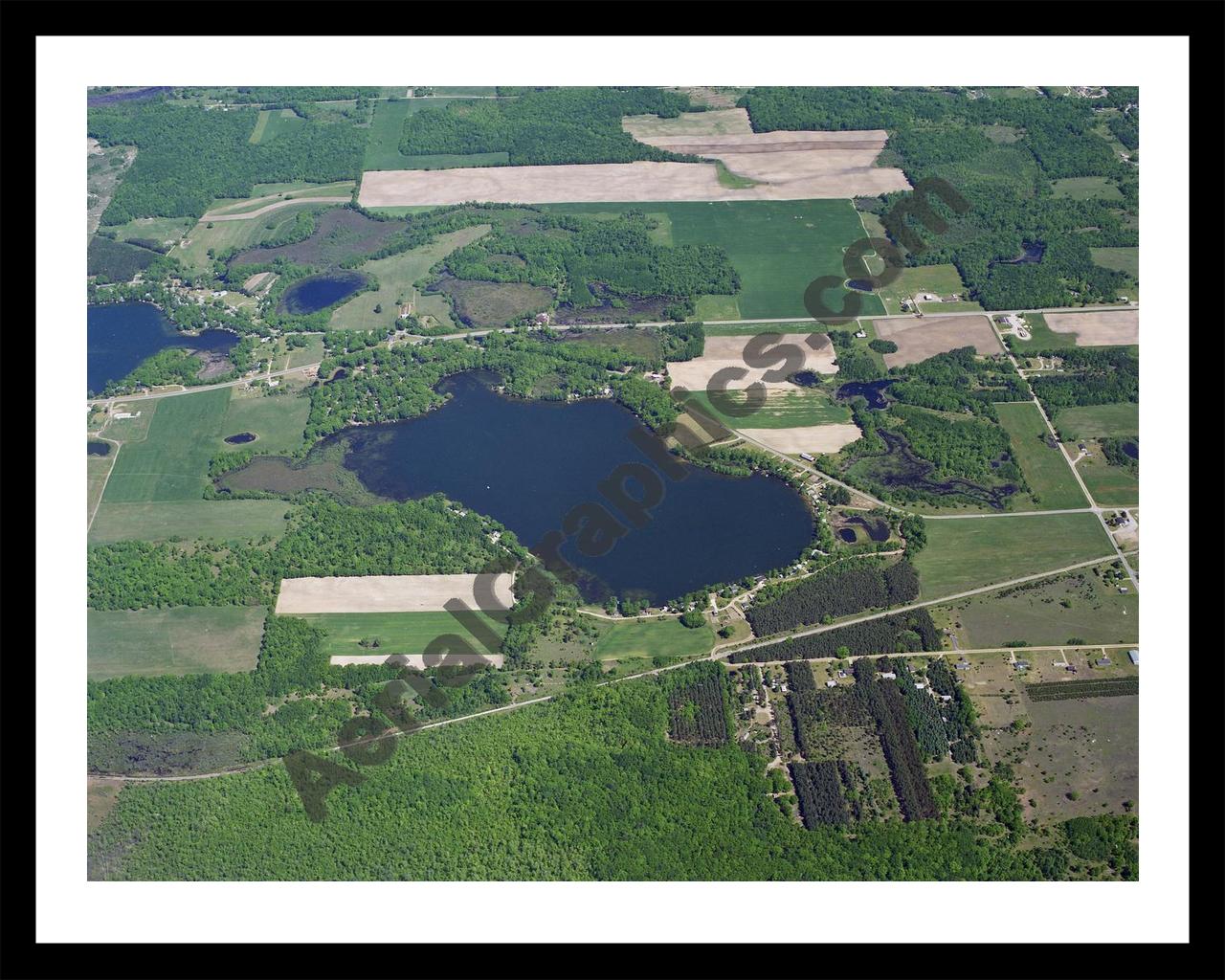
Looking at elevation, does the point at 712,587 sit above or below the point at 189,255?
below

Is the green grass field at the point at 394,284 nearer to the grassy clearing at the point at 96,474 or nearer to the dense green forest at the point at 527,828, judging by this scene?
the grassy clearing at the point at 96,474

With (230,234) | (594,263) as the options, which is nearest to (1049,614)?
(594,263)

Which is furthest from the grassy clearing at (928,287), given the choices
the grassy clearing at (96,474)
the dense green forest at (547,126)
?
the grassy clearing at (96,474)

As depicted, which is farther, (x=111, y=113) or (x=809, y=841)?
(x=111, y=113)

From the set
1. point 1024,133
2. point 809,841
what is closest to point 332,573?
point 809,841

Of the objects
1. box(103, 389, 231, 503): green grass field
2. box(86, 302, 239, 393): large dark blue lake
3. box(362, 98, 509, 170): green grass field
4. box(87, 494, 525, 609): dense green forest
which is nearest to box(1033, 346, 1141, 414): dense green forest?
box(87, 494, 525, 609): dense green forest

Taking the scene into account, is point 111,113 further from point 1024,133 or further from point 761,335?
point 1024,133

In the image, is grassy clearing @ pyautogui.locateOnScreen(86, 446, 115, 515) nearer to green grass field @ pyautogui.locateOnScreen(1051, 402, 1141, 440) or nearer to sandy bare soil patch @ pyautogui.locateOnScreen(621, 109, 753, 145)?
sandy bare soil patch @ pyautogui.locateOnScreen(621, 109, 753, 145)
